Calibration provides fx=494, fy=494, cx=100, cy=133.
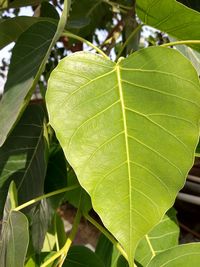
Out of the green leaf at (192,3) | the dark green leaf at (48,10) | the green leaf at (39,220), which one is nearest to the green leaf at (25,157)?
the green leaf at (39,220)

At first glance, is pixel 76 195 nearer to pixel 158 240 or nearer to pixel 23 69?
pixel 158 240

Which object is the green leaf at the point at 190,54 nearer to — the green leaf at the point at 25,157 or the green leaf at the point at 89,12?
the green leaf at the point at 25,157

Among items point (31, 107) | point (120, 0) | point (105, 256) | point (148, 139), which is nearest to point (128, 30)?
point (120, 0)

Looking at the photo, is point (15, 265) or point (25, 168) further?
point (25, 168)

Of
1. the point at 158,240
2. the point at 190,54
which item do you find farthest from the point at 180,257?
the point at 190,54

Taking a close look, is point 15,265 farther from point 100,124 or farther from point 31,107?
point 31,107

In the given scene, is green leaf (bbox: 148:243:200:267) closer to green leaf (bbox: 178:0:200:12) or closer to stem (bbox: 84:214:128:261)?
stem (bbox: 84:214:128:261)
